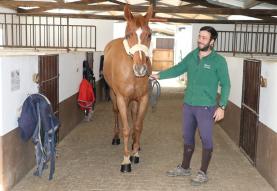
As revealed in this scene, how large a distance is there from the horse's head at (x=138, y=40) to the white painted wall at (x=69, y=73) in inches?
57.0

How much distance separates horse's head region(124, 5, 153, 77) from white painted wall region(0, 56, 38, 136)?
0.88 metres

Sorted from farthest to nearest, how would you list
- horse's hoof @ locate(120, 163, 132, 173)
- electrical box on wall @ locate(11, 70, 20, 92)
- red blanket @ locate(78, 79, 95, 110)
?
red blanket @ locate(78, 79, 95, 110), horse's hoof @ locate(120, 163, 132, 173), electrical box on wall @ locate(11, 70, 20, 92)

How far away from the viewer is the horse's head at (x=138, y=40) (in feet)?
9.24

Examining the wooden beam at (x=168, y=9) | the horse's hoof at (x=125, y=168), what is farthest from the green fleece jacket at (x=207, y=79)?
the wooden beam at (x=168, y=9)

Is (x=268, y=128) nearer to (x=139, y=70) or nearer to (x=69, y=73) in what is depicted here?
(x=139, y=70)

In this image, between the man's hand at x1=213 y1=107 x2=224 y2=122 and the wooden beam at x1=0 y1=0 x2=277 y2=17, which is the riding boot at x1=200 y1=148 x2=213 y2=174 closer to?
the man's hand at x1=213 y1=107 x2=224 y2=122

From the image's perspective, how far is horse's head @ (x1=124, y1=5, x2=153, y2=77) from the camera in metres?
2.82

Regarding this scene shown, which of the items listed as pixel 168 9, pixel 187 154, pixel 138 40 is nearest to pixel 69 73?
pixel 138 40

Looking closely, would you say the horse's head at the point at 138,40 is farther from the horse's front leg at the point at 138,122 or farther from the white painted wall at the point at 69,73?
the white painted wall at the point at 69,73

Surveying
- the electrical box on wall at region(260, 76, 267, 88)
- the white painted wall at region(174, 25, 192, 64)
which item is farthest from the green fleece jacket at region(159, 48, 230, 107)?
the white painted wall at region(174, 25, 192, 64)

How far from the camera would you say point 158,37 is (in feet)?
71.3

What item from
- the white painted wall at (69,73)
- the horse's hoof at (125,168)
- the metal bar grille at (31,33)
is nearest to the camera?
the horse's hoof at (125,168)

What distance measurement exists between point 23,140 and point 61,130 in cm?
143

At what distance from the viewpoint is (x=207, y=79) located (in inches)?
106
